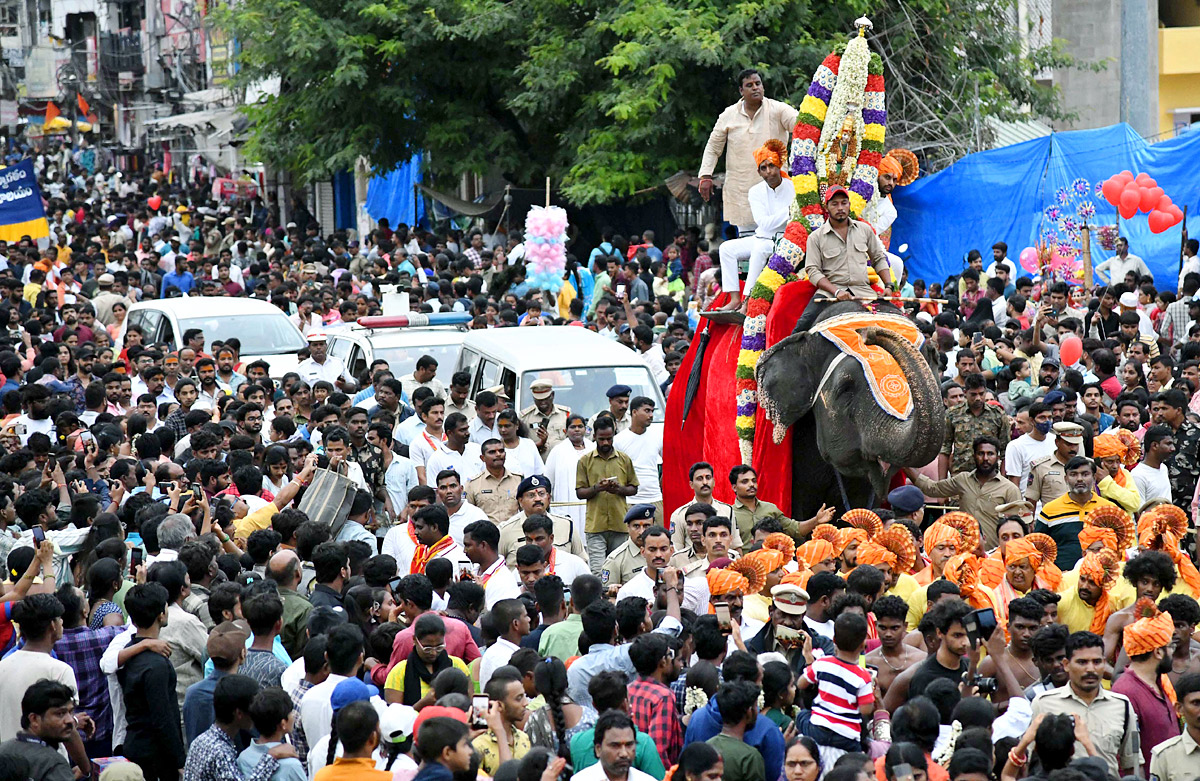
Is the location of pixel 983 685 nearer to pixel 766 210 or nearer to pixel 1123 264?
pixel 766 210

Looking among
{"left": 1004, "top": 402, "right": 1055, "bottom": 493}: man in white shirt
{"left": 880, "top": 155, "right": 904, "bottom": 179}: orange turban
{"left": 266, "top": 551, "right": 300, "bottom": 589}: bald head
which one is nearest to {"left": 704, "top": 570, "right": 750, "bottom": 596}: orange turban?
{"left": 266, "top": 551, "right": 300, "bottom": 589}: bald head

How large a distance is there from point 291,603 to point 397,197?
24.7 m

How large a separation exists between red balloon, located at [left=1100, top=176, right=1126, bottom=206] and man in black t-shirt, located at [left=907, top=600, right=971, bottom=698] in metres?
12.7

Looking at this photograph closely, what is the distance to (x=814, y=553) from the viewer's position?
818cm

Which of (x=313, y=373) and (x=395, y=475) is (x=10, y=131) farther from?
(x=395, y=475)

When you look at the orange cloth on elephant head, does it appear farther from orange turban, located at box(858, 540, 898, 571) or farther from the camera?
the camera

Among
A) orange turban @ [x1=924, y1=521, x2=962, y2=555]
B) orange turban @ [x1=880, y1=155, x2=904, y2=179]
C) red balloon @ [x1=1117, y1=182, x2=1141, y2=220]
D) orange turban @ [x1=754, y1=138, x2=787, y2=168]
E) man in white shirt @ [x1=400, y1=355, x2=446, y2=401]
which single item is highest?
orange turban @ [x1=754, y1=138, x2=787, y2=168]

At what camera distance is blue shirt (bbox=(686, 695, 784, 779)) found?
588cm

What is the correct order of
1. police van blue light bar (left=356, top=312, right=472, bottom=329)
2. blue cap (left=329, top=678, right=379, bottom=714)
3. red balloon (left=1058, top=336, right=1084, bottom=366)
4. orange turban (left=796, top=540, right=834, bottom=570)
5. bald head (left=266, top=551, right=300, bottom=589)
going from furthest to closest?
police van blue light bar (left=356, top=312, right=472, bottom=329) < red balloon (left=1058, top=336, right=1084, bottom=366) < orange turban (left=796, top=540, right=834, bottom=570) < bald head (left=266, top=551, right=300, bottom=589) < blue cap (left=329, top=678, right=379, bottom=714)

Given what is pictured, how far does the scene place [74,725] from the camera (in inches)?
247

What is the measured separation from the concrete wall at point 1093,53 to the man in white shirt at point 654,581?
22226 millimetres

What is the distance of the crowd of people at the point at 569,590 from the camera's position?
5941mm

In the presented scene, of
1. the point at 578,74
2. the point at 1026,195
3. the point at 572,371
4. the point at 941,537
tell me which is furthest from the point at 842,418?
the point at 578,74

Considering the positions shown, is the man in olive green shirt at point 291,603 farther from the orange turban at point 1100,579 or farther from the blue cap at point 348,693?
the orange turban at point 1100,579
